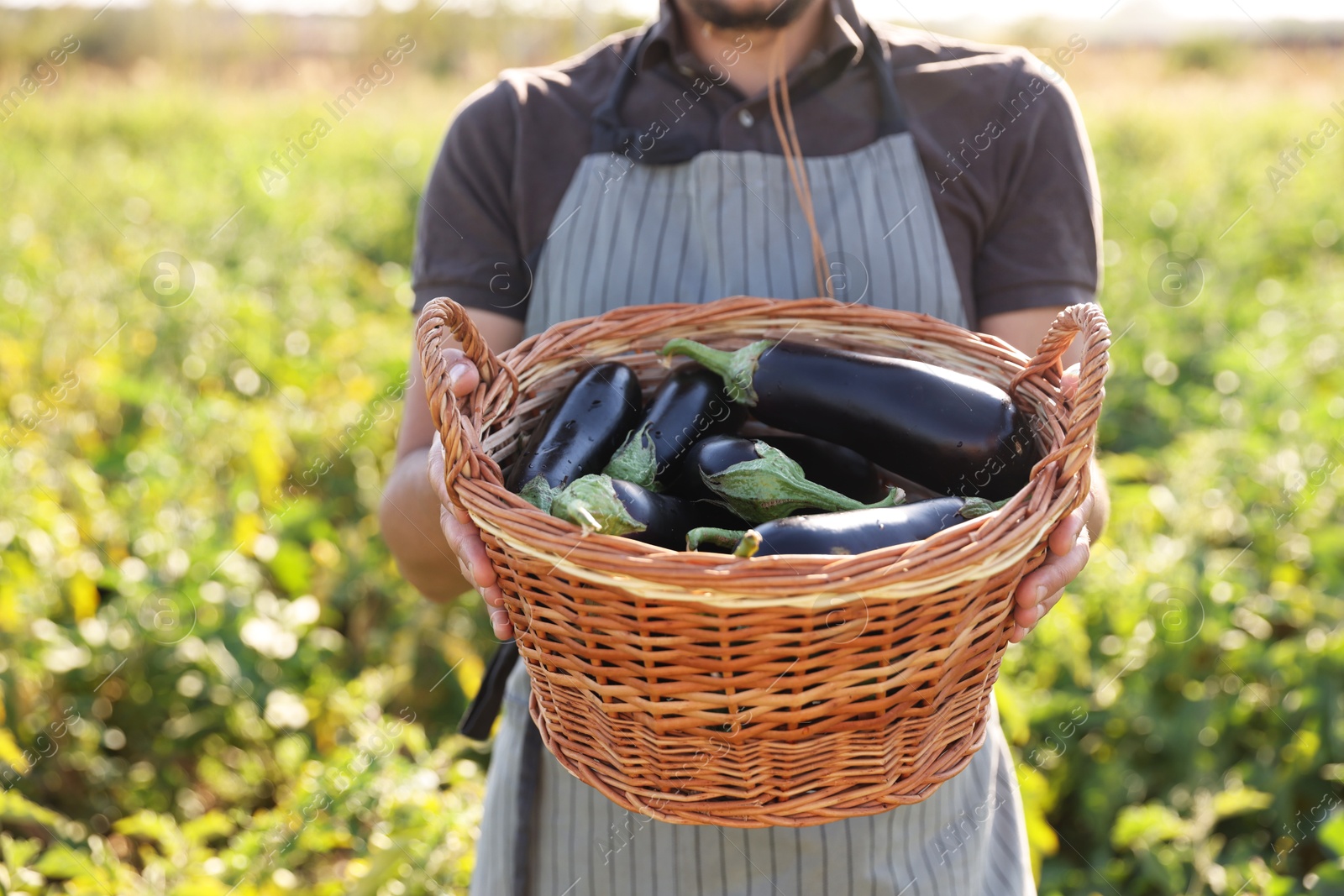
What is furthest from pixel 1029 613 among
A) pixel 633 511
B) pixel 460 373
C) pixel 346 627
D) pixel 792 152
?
pixel 346 627

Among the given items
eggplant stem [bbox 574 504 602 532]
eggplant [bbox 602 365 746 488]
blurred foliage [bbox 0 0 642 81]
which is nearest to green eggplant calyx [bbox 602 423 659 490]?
eggplant [bbox 602 365 746 488]

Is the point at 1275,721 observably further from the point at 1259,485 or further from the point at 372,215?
the point at 372,215

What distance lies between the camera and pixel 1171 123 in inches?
439

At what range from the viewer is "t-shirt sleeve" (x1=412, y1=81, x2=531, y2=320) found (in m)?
1.54

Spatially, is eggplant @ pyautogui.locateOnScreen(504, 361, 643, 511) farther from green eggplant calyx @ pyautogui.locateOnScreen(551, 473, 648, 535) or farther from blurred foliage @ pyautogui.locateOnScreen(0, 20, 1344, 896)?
blurred foliage @ pyautogui.locateOnScreen(0, 20, 1344, 896)

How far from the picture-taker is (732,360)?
1342 mm

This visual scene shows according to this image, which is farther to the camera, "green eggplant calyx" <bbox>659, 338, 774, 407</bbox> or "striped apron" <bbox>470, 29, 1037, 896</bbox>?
"striped apron" <bbox>470, 29, 1037, 896</bbox>

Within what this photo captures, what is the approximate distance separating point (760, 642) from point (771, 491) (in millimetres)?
273

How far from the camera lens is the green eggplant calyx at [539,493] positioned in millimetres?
1133

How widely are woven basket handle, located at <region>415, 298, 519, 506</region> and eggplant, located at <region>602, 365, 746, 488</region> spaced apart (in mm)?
166

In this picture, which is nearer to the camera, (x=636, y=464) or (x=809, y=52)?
(x=636, y=464)

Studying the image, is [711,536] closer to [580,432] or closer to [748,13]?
[580,432]

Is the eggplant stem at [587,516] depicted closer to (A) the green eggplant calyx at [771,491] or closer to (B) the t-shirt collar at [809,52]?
(A) the green eggplant calyx at [771,491]

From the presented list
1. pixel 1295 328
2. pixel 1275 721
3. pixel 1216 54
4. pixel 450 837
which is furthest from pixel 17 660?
pixel 1216 54
